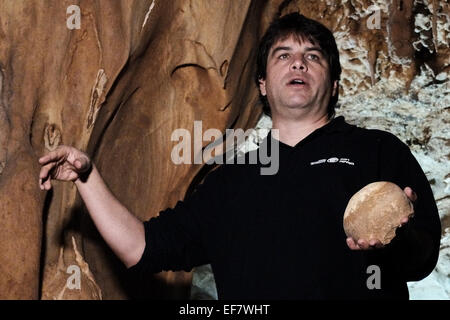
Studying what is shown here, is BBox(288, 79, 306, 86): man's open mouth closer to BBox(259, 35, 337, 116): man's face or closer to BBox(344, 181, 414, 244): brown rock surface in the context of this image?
BBox(259, 35, 337, 116): man's face

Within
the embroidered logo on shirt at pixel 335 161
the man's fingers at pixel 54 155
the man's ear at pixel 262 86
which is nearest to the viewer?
the man's fingers at pixel 54 155

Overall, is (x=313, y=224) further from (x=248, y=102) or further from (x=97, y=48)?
(x=248, y=102)

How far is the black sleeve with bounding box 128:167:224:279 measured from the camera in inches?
86.7

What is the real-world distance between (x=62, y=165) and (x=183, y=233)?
384 millimetres

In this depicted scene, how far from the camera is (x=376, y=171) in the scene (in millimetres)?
2090

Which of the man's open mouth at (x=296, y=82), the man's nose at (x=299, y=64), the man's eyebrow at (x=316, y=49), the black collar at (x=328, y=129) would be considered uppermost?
the man's eyebrow at (x=316, y=49)

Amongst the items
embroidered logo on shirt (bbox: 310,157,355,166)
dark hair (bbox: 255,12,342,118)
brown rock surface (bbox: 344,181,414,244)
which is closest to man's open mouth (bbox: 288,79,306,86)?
dark hair (bbox: 255,12,342,118)

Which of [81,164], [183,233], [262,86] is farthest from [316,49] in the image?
[81,164]

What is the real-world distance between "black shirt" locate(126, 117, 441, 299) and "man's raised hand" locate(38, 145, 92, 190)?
261mm

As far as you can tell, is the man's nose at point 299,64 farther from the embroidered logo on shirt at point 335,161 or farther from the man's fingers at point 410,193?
the man's fingers at point 410,193

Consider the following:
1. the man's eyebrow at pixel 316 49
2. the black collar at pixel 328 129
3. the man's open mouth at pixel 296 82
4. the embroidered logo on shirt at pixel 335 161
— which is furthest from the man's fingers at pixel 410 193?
the man's eyebrow at pixel 316 49

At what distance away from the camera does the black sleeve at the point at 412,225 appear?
191cm

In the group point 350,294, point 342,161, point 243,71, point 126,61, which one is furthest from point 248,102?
point 350,294

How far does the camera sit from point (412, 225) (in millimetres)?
1949
